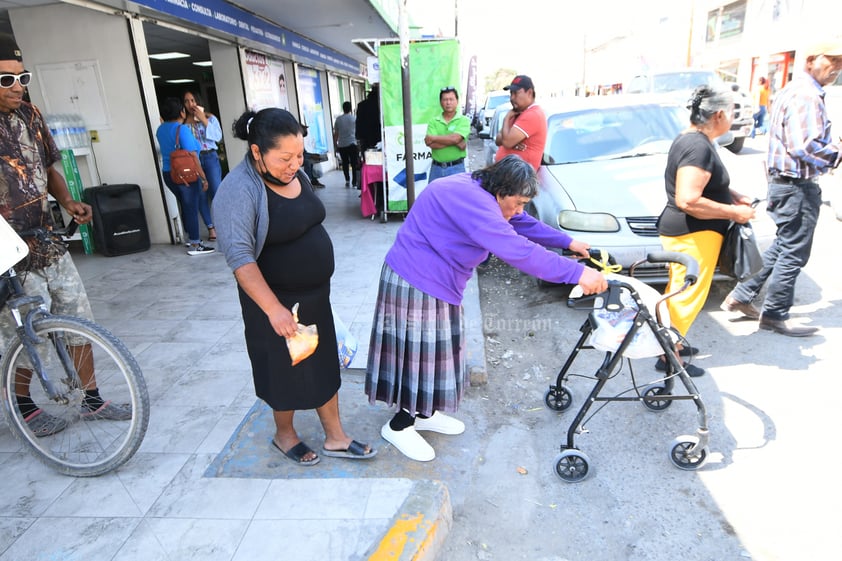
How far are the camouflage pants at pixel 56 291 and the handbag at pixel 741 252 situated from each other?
12.1ft

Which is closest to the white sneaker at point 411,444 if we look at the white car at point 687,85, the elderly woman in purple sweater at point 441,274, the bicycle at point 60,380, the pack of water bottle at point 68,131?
the elderly woman in purple sweater at point 441,274

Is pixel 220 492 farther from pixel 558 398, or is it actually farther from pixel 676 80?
pixel 676 80

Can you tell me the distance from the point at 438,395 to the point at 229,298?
316 cm

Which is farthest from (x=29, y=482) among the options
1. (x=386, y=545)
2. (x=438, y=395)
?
(x=438, y=395)

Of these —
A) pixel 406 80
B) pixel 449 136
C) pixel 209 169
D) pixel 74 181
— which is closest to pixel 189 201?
pixel 209 169

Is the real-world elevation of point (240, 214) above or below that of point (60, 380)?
above

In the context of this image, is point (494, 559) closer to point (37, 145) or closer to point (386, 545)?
point (386, 545)

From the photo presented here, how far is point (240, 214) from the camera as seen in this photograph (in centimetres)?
216

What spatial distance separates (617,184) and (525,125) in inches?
39.1

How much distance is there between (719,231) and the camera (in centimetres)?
339

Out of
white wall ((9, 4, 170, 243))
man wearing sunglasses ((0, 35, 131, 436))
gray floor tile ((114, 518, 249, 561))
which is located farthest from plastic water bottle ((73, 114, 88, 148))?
gray floor tile ((114, 518, 249, 561))

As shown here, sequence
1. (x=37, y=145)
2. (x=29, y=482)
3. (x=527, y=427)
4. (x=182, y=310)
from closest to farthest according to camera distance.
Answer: (x=29, y=482)
(x=37, y=145)
(x=527, y=427)
(x=182, y=310)

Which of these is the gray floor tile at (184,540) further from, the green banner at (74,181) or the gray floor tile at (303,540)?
the green banner at (74,181)

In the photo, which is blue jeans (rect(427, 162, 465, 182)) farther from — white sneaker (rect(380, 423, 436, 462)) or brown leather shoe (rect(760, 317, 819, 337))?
white sneaker (rect(380, 423, 436, 462))
